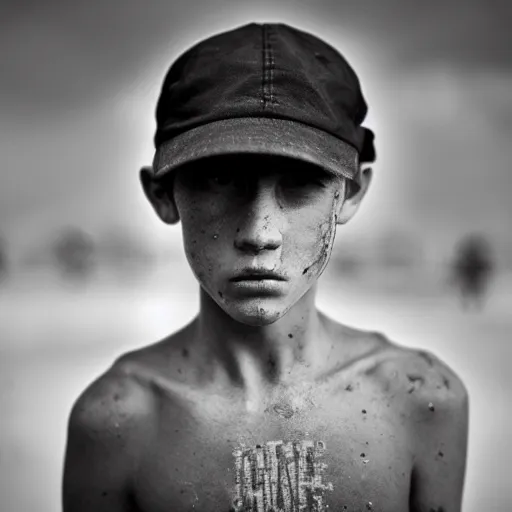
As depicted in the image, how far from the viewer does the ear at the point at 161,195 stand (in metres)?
1.31

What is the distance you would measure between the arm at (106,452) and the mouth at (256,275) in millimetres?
366

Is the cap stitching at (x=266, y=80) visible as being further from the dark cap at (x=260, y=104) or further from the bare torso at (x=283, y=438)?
the bare torso at (x=283, y=438)

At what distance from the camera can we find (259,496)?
1271mm

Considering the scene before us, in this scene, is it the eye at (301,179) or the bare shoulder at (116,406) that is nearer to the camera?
the eye at (301,179)

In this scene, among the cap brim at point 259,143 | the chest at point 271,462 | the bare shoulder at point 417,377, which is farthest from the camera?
the bare shoulder at point 417,377

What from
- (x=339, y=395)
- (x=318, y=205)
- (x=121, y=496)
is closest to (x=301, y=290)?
(x=318, y=205)

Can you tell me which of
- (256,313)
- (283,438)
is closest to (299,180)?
(256,313)

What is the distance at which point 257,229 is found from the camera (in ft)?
3.72

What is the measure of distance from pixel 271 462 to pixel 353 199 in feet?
1.74

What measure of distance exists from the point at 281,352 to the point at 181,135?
0.47 metres

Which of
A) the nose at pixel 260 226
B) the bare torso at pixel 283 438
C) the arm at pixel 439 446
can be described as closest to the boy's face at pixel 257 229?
the nose at pixel 260 226

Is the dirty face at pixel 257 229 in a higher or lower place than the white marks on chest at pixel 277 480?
higher

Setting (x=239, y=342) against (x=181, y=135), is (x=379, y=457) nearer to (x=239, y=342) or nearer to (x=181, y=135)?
(x=239, y=342)

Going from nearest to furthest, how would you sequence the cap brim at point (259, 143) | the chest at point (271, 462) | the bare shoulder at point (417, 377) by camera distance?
the cap brim at point (259, 143), the chest at point (271, 462), the bare shoulder at point (417, 377)
